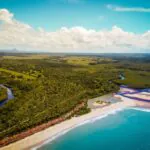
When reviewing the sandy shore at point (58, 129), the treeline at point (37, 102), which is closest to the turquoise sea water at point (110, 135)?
the sandy shore at point (58, 129)

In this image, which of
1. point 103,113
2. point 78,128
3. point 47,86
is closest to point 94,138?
point 78,128

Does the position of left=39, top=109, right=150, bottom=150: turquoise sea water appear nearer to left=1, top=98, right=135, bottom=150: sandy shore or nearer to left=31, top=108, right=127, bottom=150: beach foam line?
left=31, top=108, right=127, bottom=150: beach foam line

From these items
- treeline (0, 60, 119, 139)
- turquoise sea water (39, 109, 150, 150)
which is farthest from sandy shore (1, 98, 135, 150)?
treeline (0, 60, 119, 139)

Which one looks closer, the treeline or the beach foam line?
the beach foam line

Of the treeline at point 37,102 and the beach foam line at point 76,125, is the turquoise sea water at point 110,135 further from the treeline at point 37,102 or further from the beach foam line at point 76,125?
the treeline at point 37,102

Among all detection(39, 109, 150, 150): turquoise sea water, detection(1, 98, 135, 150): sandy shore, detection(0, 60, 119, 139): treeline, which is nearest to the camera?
detection(1, 98, 135, 150): sandy shore

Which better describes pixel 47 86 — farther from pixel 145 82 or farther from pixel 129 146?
pixel 145 82
